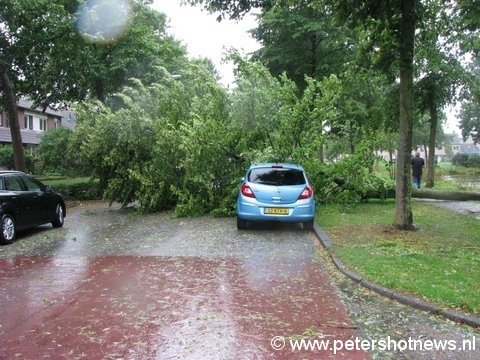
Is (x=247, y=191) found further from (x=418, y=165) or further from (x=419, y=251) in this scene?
(x=418, y=165)

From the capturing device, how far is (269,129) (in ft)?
48.0

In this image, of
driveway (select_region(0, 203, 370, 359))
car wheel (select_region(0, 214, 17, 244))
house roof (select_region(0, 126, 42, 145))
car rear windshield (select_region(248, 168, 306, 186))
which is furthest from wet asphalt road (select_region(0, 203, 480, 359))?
house roof (select_region(0, 126, 42, 145))

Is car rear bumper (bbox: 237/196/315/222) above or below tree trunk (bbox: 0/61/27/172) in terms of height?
below

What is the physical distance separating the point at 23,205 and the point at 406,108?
9.12 metres

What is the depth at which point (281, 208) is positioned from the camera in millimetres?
10664

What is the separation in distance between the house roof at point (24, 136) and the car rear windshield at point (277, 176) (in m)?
31.6

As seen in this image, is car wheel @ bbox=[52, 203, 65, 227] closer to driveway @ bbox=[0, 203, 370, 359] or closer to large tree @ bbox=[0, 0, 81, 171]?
driveway @ bbox=[0, 203, 370, 359]

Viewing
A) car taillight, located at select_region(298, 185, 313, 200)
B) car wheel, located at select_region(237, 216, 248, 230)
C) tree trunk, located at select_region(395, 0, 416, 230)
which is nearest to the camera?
tree trunk, located at select_region(395, 0, 416, 230)

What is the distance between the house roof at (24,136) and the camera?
38.5 meters

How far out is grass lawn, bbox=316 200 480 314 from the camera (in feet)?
19.5

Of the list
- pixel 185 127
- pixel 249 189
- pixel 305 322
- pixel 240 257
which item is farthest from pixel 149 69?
pixel 305 322

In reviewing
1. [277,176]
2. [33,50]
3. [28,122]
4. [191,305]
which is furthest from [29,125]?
[191,305]

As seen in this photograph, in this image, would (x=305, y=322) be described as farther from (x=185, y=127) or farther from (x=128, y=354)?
(x=185, y=127)

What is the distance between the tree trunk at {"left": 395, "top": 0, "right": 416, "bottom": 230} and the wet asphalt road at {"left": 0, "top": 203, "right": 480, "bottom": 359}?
91.9 inches
